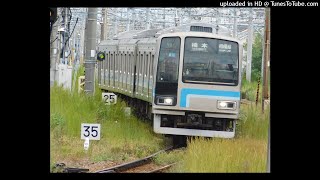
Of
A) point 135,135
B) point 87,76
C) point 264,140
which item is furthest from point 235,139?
point 87,76

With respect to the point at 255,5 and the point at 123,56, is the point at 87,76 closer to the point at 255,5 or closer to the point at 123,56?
the point at 123,56

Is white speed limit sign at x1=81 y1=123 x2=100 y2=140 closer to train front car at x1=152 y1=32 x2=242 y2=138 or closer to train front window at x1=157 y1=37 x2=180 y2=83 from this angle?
train front car at x1=152 y1=32 x2=242 y2=138

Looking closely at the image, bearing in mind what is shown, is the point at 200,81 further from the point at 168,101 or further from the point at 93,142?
the point at 93,142

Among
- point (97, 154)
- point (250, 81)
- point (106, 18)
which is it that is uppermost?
point (106, 18)

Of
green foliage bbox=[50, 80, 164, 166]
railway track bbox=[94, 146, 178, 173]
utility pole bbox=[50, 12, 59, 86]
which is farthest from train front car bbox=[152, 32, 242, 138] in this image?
utility pole bbox=[50, 12, 59, 86]

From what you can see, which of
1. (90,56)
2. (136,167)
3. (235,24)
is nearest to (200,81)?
(235,24)

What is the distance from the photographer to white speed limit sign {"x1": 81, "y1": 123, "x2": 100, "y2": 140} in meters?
14.0

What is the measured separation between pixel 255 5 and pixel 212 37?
86 centimetres

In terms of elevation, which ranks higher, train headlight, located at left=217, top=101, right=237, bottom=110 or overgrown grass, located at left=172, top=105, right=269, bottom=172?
train headlight, located at left=217, top=101, right=237, bottom=110

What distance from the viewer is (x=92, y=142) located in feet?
45.9

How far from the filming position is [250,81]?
45.6 feet

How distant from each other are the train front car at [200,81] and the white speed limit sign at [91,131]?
89cm

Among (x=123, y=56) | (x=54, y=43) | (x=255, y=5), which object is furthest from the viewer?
(x=123, y=56)

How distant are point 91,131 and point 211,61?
195 cm
